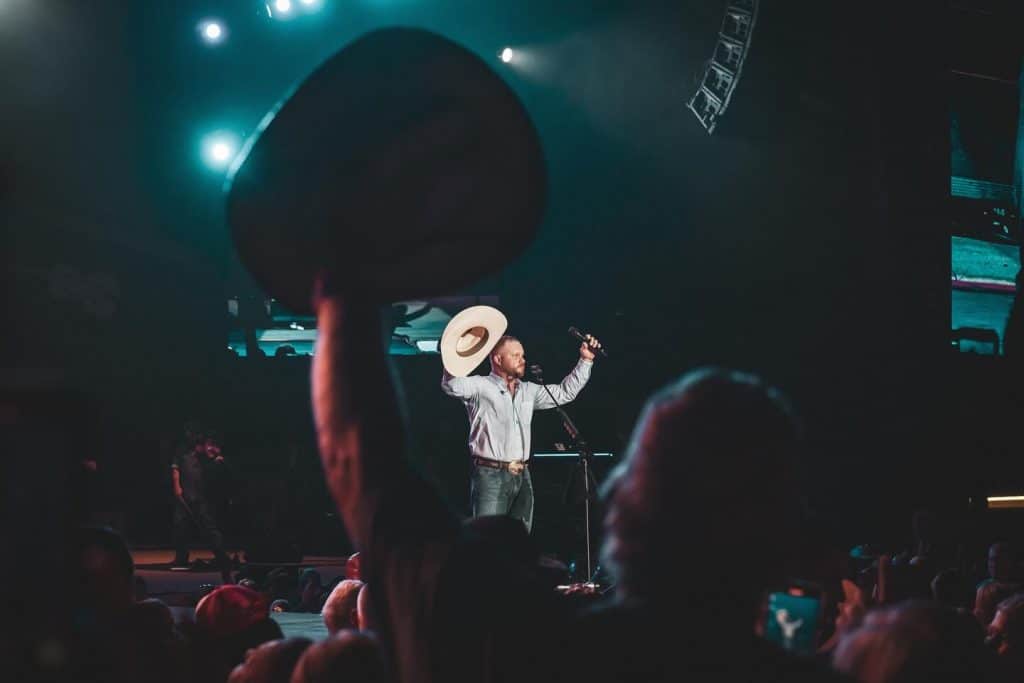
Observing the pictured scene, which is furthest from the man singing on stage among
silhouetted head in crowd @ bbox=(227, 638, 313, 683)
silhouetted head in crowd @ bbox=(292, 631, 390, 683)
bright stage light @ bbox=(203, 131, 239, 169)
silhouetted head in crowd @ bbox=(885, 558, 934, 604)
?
bright stage light @ bbox=(203, 131, 239, 169)

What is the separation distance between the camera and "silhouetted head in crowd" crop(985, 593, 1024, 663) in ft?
10.8

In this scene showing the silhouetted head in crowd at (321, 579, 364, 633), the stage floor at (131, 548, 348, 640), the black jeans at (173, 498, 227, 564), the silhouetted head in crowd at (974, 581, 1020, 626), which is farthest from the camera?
the black jeans at (173, 498, 227, 564)

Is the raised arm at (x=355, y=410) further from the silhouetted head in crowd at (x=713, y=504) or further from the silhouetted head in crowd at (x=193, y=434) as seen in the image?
the silhouetted head in crowd at (x=193, y=434)

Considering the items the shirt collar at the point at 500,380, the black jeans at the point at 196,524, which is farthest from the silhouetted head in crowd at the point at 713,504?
the black jeans at the point at 196,524

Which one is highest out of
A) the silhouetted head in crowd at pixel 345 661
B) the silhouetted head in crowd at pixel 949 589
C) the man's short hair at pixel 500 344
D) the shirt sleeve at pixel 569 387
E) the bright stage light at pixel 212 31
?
the bright stage light at pixel 212 31

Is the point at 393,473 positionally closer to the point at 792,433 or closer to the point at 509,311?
the point at 792,433

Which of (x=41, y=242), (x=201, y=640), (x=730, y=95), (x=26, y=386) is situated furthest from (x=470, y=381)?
(x=41, y=242)

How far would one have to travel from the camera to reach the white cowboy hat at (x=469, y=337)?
27.4ft

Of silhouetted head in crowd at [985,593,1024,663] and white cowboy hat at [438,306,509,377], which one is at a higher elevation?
white cowboy hat at [438,306,509,377]

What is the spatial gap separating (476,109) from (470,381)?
6846 mm

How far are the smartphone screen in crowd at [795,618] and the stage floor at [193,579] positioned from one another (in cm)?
472

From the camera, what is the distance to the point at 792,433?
1152mm

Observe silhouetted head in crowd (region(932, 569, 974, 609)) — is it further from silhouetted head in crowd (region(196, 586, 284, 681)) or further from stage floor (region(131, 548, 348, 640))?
stage floor (region(131, 548, 348, 640))

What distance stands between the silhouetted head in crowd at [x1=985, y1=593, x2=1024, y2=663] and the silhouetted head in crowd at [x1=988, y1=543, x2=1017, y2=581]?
10.5ft
